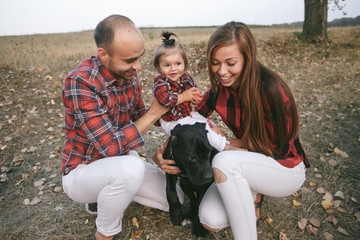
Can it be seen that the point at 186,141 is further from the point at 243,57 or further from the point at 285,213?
the point at 285,213

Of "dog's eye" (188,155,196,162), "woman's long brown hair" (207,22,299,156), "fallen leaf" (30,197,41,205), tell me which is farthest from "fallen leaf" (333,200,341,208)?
"fallen leaf" (30,197,41,205)

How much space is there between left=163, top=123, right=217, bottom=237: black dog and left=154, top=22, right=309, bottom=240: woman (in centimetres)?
15

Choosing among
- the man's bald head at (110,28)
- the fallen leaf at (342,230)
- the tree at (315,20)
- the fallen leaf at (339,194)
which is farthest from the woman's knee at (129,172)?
the tree at (315,20)

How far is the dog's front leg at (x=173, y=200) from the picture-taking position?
114 inches

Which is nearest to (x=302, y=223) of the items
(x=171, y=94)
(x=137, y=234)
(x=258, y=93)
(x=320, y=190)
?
(x=320, y=190)

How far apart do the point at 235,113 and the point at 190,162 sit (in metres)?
0.88

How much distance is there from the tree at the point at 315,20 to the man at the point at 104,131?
12.6 m

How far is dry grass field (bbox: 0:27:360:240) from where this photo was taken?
306cm

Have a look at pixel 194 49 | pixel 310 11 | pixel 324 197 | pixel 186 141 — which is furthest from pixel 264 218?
pixel 310 11

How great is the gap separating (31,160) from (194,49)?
26.6ft

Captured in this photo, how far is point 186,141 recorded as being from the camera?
8.49 ft

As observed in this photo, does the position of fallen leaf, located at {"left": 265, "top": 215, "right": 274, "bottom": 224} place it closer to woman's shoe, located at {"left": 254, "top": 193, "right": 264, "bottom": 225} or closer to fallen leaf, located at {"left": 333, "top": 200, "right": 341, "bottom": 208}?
woman's shoe, located at {"left": 254, "top": 193, "right": 264, "bottom": 225}

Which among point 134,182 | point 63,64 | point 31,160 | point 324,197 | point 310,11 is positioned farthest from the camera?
point 310,11

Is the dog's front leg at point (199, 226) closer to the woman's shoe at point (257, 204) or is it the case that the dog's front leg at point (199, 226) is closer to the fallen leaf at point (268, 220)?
the woman's shoe at point (257, 204)
